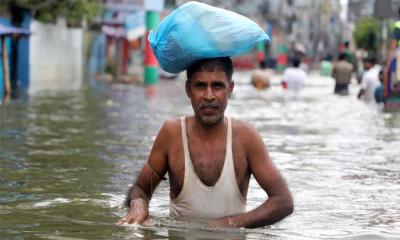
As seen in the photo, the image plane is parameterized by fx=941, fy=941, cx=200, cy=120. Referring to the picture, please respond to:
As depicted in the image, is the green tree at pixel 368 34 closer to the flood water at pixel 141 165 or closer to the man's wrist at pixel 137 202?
the flood water at pixel 141 165

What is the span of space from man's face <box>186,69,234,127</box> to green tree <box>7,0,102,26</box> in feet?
77.2

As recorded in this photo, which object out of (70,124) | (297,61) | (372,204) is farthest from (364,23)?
(372,204)

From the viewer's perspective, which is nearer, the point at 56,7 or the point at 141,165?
the point at 141,165

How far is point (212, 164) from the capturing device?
16.8ft

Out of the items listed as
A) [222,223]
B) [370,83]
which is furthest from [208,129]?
[370,83]

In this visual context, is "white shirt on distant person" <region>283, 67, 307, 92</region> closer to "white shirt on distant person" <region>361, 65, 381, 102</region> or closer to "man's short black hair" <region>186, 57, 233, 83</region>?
"white shirt on distant person" <region>361, 65, 381, 102</region>

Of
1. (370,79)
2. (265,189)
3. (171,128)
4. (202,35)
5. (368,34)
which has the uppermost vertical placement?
(202,35)

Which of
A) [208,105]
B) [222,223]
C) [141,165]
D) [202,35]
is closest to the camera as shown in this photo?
[202,35]

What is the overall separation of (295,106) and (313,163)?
11.4m

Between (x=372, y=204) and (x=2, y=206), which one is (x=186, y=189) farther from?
(x=372, y=204)

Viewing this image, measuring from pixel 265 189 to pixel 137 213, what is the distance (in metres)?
0.70

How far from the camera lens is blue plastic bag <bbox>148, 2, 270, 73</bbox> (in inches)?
191

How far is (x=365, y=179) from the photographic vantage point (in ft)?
29.1

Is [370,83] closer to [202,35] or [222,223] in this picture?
[222,223]
